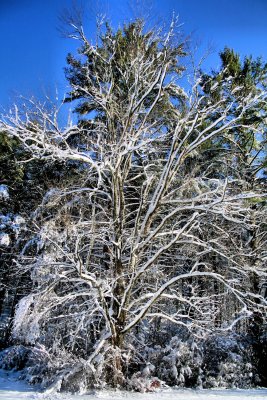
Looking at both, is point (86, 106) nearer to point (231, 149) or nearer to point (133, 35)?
point (133, 35)

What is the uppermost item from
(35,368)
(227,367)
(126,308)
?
(126,308)

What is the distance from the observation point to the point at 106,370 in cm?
921

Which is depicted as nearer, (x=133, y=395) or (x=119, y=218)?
(x=133, y=395)

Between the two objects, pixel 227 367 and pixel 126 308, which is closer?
pixel 126 308

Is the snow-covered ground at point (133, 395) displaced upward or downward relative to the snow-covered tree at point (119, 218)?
downward

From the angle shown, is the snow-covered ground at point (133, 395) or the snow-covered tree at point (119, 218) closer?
the snow-covered ground at point (133, 395)

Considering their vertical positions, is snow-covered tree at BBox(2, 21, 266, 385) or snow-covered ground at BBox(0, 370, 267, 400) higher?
snow-covered tree at BBox(2, 21, 266, 385)

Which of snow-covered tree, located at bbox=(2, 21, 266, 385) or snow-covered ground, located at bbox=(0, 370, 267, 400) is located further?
snow-covered tree, located at bbox=(2, 21, 266, 385)

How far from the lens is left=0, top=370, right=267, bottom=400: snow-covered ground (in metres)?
7.89

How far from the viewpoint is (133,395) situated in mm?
8453

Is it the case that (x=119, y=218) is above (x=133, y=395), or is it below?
above

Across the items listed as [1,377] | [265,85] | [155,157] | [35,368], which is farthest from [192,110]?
[1,377]

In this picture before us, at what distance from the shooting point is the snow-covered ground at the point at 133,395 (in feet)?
25.9

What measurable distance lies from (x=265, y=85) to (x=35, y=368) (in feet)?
42.9
